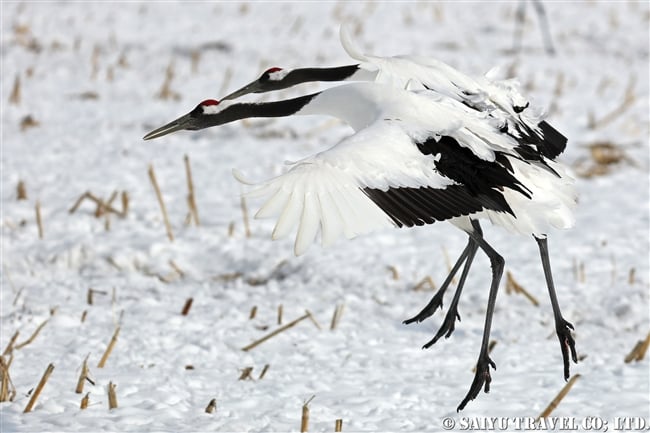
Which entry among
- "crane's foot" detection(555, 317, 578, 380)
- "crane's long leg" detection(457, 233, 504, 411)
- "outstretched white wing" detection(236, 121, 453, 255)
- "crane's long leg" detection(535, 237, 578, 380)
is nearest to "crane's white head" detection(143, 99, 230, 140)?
"outstretched white wing" detection(236, 121, 453, 255)

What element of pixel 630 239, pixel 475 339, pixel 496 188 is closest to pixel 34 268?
pixel 475 339

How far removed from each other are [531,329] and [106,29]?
6.83 metres

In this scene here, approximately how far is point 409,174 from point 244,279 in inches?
89.7

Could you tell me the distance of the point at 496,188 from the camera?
332 cm

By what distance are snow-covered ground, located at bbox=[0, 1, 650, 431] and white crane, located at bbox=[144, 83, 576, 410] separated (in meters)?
0.55

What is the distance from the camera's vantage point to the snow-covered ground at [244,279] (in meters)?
3.89

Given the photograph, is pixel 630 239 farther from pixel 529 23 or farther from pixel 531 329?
pixel 529 23

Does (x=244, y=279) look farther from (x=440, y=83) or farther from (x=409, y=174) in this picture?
(x=409, y=174)

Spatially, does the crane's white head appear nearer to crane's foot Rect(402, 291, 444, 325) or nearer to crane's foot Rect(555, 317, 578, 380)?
crane's foot Rect(402, 291, 444, 325)

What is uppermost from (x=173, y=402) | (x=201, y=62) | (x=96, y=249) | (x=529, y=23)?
(x=529, y=23)

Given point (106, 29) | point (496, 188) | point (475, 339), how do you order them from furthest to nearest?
point (106, 29) < point (475, 339) < point (496, 188)

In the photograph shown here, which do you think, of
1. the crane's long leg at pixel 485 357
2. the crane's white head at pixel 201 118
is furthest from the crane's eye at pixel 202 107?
the crane's long leg at pixel 485 357

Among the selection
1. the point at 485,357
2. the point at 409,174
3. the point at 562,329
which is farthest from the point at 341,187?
the point at 562,329

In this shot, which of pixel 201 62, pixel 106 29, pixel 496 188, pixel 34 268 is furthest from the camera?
pixel 106 29
